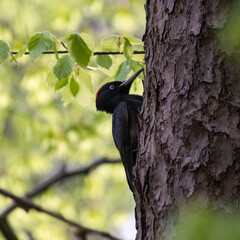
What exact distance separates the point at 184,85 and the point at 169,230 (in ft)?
2.55

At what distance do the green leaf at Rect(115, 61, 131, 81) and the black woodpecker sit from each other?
21.7 inches

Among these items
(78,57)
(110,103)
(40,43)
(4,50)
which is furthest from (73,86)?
(110,103)

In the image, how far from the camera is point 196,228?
118 cm

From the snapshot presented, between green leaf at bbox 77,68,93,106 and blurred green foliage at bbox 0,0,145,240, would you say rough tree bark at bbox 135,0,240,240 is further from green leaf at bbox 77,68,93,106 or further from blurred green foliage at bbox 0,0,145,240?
blurred green foliage at bbox 0,0,145,240

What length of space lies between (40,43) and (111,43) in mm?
687

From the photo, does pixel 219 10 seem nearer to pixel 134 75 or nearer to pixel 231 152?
pixel 231 152

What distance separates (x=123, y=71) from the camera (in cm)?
358

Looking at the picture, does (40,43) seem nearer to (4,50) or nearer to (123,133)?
(4,50)

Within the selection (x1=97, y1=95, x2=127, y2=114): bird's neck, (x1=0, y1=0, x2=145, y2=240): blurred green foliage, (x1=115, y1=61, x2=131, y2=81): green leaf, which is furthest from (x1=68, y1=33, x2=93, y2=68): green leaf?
(x1=0, y1=0, x2=145, y2=240): blurred green foliage

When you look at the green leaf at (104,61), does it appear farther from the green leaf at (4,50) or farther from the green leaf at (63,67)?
the green leaf at (4,50)

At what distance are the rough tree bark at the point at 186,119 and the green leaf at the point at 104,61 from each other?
2.08ft

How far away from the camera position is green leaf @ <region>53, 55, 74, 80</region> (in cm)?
308

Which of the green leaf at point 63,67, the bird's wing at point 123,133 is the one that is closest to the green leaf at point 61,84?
the green leaf at point 63,67

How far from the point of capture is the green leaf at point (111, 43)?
11.4 feet
